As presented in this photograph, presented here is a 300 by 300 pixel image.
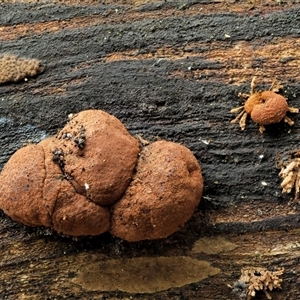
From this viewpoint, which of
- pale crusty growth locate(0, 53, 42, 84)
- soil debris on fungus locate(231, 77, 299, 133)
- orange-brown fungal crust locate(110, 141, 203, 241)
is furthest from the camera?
pale crusty growth locate(0, 53, 42, 84)

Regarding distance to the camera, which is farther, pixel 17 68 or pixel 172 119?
pixel 17 68

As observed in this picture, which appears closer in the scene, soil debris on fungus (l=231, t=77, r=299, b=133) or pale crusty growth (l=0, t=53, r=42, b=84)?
soil debris on fungus (l=231, t=77, r=299, b=133)

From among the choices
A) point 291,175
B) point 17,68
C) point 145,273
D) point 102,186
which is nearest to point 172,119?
point 102,186

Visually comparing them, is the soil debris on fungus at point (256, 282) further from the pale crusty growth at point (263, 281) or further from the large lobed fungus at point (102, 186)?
the large lobed fungus at point (102, 186)

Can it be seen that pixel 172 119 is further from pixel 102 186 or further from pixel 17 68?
pixel 17 68

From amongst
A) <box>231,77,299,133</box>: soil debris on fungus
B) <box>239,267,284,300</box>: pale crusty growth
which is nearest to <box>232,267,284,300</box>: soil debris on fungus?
<box>239,267,284,300</box>: pale crusty growth

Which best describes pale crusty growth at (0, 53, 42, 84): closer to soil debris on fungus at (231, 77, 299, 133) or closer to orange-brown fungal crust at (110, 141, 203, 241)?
orange-brown fungal crust at (110, 141, 203, 241)
